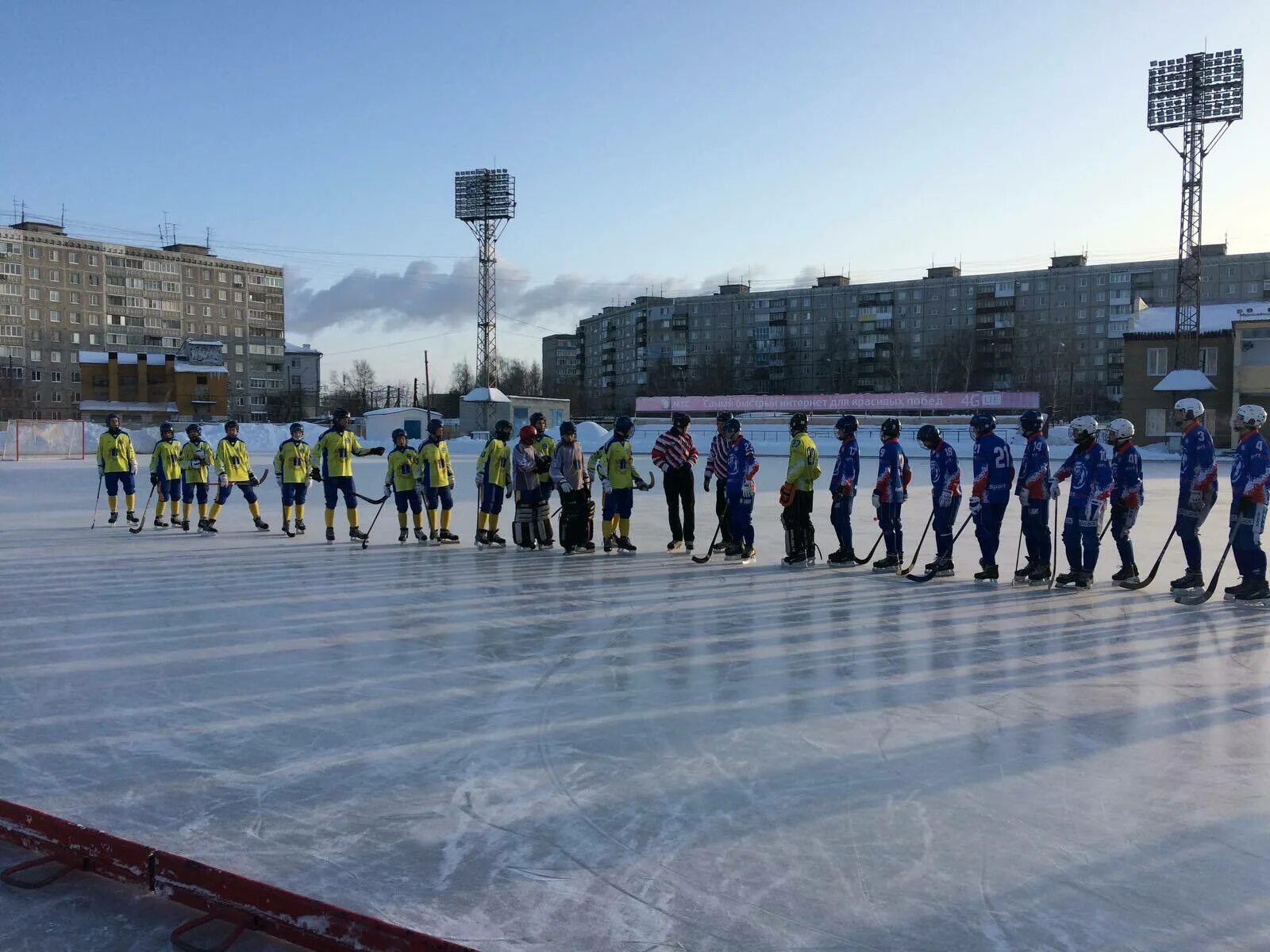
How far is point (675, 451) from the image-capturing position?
10469mm

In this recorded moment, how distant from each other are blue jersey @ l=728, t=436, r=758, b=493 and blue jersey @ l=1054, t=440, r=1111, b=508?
9.87 feet

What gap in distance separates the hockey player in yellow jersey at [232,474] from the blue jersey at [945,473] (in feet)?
29.1

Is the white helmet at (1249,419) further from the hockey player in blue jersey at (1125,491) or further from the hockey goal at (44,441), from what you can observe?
the hockey goal at (44,441)

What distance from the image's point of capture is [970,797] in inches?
141

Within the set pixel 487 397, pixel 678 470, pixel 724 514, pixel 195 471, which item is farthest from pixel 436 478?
pixel 487 397

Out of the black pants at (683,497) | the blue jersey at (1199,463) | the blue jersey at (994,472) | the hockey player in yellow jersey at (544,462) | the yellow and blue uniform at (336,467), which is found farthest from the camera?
the yellow and blue uniform at (336,467)

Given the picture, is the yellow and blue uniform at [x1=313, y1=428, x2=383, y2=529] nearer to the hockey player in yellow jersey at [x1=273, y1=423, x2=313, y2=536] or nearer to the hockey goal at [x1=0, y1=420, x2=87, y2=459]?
the hockey player in yellow jersey at [x1=273, y1=423, x2=313, y2=536]

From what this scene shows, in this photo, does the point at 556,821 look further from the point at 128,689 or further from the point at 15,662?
the point at 15,662

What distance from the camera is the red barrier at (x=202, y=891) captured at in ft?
8.13

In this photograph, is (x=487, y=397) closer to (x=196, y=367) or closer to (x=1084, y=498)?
(x=1084, y=498)

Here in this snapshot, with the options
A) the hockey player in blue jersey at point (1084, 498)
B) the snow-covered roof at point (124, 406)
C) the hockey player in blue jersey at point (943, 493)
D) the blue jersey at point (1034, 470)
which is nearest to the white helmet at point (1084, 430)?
the hockey player in blue jersey at point (1084, 498)

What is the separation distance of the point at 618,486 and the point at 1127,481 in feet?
Answer: 17.1

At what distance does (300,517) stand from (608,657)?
8029mm

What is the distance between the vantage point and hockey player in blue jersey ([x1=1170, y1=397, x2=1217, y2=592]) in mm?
7637
